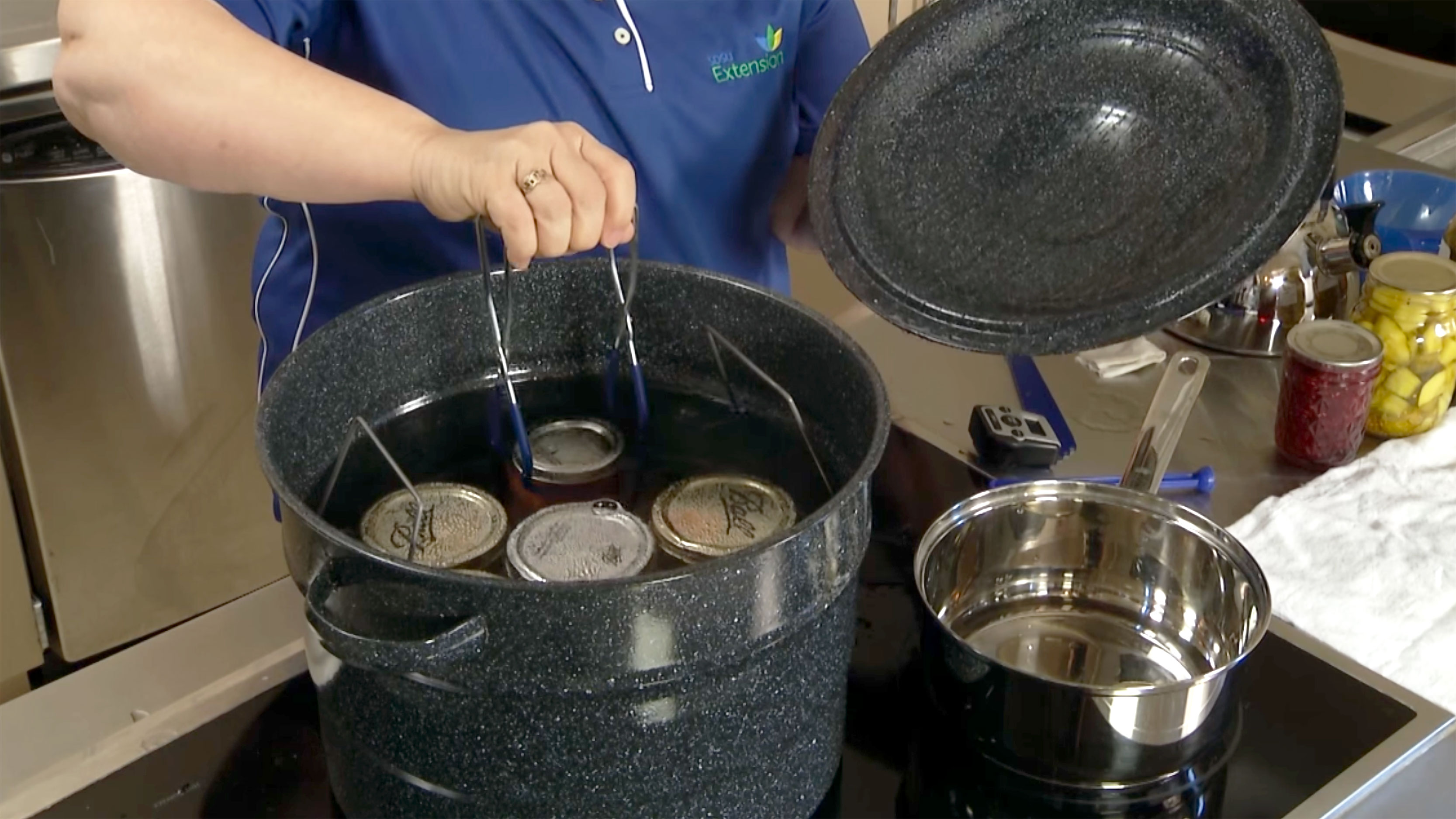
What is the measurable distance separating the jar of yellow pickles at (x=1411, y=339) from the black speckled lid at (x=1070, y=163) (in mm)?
234

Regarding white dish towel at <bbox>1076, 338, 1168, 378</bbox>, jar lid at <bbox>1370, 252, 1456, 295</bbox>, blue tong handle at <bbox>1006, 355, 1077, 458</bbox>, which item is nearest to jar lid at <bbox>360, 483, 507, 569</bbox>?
blue tong handle at <bbox>1006, 355, 1077, 458</bbox>

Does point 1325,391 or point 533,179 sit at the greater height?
point 533,179

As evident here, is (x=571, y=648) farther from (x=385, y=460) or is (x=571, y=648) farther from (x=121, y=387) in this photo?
(x=121, y=387)

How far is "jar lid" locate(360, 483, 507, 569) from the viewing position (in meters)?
0.59

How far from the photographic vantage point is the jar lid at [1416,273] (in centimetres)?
93

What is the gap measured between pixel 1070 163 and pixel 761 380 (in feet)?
0.78

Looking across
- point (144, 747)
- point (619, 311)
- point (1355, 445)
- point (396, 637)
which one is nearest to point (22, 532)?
point (144, 747)

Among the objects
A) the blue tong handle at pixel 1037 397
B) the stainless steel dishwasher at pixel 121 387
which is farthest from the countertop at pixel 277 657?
the stainless steel dishwasher at pixel 121 387

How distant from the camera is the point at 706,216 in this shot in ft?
2.82

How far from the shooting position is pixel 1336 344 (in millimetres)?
906

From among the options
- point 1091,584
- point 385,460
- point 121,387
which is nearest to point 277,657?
point 385,460

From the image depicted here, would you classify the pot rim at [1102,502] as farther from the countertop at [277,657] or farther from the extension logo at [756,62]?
the extension logo at [756,62]

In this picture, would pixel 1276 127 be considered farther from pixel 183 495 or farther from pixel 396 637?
pixel 183 495

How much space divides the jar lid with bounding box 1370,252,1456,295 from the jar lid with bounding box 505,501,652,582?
2.04ft
